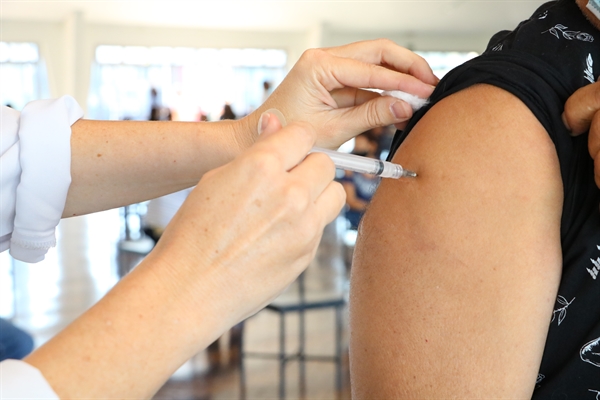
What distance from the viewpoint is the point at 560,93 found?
0.71m

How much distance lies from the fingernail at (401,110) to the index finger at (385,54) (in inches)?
2.8

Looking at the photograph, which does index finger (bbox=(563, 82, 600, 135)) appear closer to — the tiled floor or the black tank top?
the black tank top

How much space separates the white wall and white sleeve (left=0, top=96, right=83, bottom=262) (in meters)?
11.0

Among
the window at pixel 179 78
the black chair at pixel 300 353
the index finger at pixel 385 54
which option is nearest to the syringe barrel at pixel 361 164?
the index finger at pixel 385 54

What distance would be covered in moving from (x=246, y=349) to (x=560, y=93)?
10.2 ft

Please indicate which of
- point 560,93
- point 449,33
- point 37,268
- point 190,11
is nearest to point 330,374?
point 560,93

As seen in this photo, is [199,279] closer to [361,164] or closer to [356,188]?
[361,164]

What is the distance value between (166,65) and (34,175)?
12.7m

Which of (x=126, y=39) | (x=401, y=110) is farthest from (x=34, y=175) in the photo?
(x=126, y=39)

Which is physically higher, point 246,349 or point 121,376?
point 121,376

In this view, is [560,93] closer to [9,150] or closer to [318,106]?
[318,106]

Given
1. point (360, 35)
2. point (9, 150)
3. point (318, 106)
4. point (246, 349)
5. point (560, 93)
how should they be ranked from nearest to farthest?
point (560, 93)
point (9, 150)
point (318, 106)
point (246, 349)
point (360, 35)

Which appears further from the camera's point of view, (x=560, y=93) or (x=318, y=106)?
(x=318, y=106)

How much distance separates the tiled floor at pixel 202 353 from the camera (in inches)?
119
